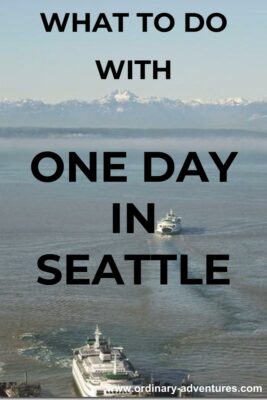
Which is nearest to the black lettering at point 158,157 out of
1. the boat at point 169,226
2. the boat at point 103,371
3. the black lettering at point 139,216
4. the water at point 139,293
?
the black lettering at point 139,216

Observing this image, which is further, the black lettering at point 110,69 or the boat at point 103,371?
the boat at point 103,371

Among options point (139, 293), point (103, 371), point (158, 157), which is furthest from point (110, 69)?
point (139, 293)

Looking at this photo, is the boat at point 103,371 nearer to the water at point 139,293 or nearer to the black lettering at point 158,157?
the water at point 139,293

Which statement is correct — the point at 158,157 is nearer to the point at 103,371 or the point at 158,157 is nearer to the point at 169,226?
the point at 103,371

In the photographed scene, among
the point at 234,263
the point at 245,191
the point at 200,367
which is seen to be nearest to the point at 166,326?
the point at 200,367

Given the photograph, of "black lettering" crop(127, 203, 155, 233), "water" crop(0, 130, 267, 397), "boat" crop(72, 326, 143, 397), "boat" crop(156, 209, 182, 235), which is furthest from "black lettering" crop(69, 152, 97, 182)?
"boat" crop(156, 209, 182, 235)

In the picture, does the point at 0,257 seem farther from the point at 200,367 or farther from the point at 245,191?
the point at 245,191
